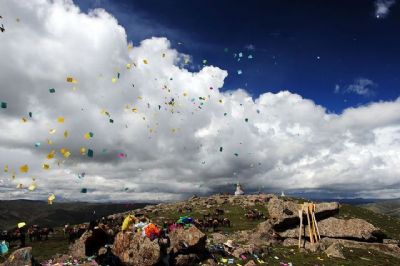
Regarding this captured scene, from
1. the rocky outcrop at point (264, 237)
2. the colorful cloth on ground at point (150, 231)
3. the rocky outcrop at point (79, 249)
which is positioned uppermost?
the colorful cloth on ground at point (150, 231)

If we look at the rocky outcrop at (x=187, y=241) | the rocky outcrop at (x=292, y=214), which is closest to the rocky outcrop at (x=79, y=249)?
the rocky outcrop at (x=187, y=241)

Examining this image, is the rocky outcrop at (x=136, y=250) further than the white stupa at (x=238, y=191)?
No

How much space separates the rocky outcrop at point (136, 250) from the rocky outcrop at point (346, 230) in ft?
83.5

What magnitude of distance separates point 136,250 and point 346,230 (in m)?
28.8

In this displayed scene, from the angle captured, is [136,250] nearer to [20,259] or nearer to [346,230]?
[20,259]

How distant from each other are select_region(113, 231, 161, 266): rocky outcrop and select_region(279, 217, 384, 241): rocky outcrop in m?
25.4

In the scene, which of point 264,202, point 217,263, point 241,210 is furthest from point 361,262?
point 264,202

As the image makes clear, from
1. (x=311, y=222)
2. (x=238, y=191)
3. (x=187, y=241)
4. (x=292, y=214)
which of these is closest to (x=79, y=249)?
(x=187, y=241)

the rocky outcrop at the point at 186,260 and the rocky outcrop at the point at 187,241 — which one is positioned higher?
the rocky outcrop at the point at 187,241

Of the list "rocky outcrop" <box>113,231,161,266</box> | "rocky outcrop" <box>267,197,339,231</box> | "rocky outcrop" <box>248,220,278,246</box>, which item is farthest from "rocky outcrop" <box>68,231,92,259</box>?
"rocky outcrop" <box>267,197,339,231</box>

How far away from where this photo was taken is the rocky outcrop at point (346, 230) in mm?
41844

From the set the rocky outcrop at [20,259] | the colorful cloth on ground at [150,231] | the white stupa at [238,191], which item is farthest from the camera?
the white stupa at [238,191]

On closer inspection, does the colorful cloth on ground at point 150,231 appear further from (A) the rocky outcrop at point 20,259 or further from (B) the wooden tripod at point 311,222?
Result: (B) the wooden tripod at point 311,222

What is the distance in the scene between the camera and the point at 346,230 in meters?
42.7
